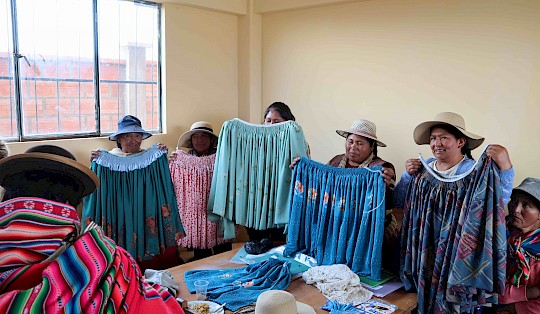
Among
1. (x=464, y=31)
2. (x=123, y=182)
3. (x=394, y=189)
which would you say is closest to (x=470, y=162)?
(x=394, y=189)

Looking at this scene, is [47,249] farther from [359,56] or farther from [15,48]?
[359,56]

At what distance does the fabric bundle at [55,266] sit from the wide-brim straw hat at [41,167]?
12.0 inches

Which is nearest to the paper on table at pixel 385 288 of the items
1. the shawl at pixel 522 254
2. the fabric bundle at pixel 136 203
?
the shawl at pixel 522 254

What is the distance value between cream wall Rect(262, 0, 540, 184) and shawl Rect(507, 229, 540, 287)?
82 cm

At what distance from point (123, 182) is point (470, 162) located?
2184 millimetres

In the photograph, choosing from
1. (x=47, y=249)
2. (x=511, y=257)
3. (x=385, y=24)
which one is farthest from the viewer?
(x=385, y=24)

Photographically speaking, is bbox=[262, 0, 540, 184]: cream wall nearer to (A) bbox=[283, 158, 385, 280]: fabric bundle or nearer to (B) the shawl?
(B) the shawl

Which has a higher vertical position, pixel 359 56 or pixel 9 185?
pixel 359 56

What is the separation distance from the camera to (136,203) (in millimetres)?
3240

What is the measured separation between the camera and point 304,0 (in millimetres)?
4293

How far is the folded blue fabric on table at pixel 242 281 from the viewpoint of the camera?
97.5 inches

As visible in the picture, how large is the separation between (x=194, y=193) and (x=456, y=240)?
2020mm

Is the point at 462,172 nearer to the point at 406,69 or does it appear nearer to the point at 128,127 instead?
the point at 406,69

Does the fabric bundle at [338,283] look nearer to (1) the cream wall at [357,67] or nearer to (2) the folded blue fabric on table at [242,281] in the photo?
(2) the folded blue fabric on table at [242,281]
